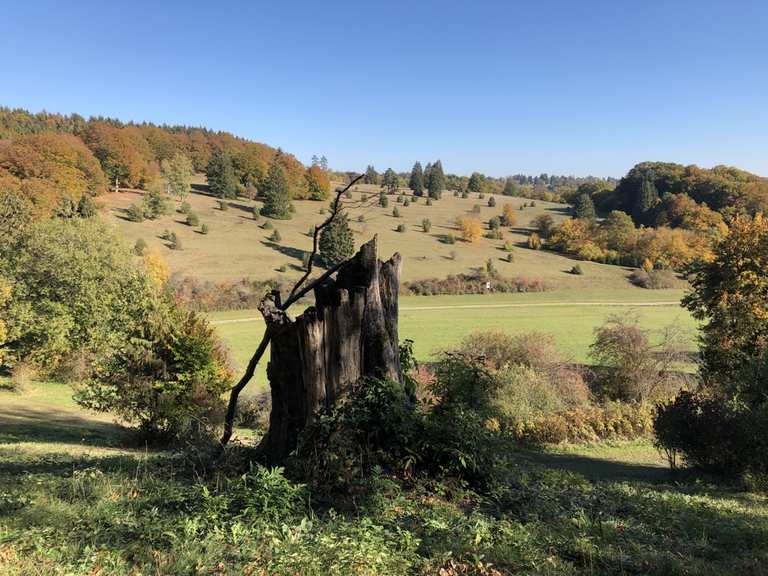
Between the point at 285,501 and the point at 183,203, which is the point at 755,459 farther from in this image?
the point at 183,203

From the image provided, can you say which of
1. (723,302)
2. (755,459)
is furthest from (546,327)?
(755,459)

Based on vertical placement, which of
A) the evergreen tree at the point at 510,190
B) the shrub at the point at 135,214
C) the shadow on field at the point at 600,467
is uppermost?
the evergreen tree at the point at 510,190

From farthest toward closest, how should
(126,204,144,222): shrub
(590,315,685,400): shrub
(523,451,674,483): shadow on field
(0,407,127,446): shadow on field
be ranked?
(126,204,144,222): shrub < (590,315,685,400): shrub < (523,451,674,483): shadow on field < (0,407,127,446): shadow on field

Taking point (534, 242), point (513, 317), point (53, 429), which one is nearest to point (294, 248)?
point (513, 317)

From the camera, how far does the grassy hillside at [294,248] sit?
218 feet

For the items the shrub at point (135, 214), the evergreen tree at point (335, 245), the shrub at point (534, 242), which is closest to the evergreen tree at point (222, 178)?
the shrub at point (135, 214)

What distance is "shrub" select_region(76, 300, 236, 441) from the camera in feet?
49.0

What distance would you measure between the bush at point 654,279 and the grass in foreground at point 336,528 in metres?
78.1

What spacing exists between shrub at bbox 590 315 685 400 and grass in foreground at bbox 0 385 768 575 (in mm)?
23934

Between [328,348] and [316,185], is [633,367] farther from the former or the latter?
[316,185]

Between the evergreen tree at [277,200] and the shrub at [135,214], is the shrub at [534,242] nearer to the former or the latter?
the evergreen tree at [277,200]

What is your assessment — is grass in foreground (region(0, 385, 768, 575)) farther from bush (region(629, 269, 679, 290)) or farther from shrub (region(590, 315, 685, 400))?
bush (region(629, 269, 679, 290))

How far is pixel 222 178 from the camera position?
101812mm

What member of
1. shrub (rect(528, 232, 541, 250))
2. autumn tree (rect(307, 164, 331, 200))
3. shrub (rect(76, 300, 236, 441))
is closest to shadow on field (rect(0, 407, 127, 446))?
shrub (rect(76, 300, 236, 441))
